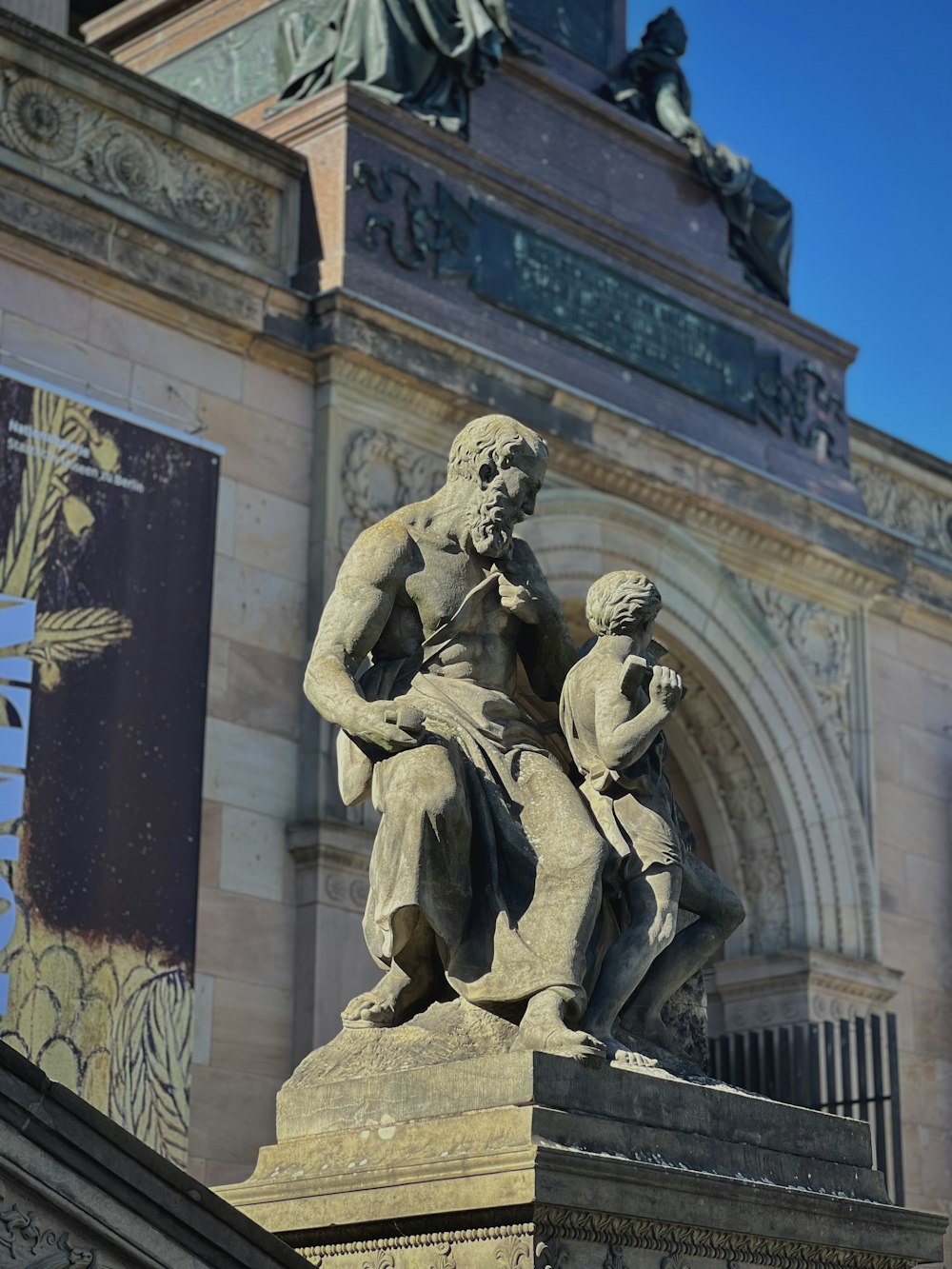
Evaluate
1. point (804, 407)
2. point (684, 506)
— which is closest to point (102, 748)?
point (684, 506)

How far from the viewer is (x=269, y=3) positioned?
1514 cm

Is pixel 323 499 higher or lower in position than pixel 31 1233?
higher

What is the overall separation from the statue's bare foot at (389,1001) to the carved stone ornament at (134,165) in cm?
710

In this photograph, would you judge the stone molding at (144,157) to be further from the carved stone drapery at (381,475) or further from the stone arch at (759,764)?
the stone arch at (759,764)

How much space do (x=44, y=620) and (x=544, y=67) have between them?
231 inches

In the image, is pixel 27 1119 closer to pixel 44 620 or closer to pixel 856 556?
pixel 44 620

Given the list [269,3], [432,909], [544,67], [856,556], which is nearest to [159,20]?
[269,3]

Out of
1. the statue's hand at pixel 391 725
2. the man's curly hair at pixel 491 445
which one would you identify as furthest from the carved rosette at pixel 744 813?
the statue's hand at pixel 391 725

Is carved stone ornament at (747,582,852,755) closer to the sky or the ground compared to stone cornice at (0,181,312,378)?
closer to the ground

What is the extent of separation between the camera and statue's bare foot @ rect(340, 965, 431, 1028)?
6.33 m

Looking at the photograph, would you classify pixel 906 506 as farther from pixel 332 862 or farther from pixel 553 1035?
pixel 553 1035

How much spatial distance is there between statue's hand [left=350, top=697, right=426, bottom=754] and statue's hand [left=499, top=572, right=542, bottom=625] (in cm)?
60

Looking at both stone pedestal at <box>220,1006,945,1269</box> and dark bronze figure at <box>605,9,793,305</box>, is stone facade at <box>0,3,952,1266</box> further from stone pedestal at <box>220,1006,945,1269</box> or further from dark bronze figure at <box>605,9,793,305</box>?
stone pedestal at <box>220,1006,945,1269</box>

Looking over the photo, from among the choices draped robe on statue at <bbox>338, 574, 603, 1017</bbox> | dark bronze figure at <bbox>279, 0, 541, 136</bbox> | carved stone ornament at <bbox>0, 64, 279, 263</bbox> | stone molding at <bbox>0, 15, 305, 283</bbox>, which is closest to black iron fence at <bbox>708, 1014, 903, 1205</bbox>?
stone molding at <bbox>0, 15, 305, 283</bbox>
